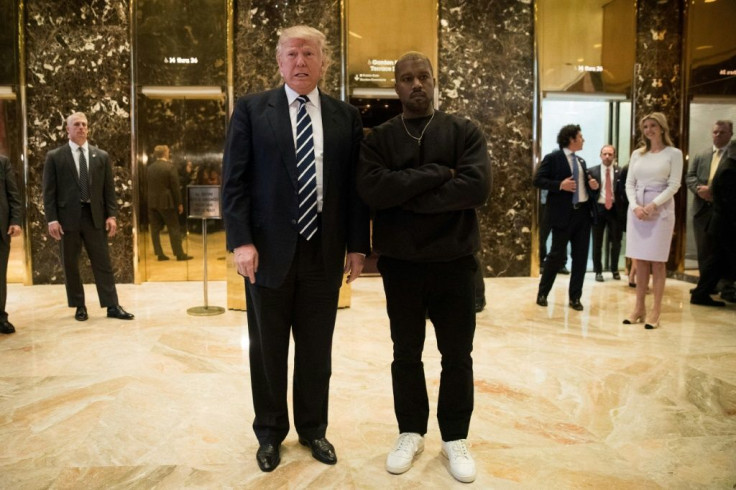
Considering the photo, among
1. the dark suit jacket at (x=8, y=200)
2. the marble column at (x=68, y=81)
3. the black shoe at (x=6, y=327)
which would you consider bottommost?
the black shoe at (x=6, y=327)

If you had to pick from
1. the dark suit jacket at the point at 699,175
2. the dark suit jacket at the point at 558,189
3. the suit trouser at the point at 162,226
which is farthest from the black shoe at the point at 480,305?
the suit trouser at the point at 162,226

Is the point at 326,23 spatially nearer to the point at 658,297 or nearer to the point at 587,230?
the point at 587,230

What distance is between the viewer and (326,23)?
7613 mm

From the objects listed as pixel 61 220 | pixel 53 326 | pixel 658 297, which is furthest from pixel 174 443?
pixel 658 297

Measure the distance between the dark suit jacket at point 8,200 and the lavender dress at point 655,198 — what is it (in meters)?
5.20

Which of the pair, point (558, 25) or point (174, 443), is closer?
point (174, 443)

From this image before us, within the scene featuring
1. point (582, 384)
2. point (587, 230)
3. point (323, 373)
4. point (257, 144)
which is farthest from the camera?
point (587, 230)

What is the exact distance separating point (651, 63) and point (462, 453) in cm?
731

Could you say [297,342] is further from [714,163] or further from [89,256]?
[714,163]

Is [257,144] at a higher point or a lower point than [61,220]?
higher

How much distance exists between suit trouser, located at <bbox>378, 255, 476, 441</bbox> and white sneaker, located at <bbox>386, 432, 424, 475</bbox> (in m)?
0.08

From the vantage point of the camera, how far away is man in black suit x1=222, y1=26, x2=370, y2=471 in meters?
2.45

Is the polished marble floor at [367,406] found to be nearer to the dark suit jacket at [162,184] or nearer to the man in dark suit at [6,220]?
the man in dark suit at [6,220]

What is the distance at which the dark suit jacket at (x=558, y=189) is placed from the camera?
5855mm
